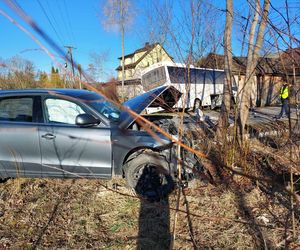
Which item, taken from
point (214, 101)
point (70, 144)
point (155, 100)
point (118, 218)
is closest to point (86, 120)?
point (70, 144)

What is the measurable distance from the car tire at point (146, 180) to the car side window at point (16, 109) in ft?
5.44

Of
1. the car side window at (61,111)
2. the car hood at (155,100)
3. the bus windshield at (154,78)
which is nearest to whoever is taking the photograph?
the car hood at (155,100)

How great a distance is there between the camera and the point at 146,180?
12.5 feet

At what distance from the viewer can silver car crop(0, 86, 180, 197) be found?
12.2 ft

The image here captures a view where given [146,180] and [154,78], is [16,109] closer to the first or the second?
[146,180]

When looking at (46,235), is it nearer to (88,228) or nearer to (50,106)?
(88,228)

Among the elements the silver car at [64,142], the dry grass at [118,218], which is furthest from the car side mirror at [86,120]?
the dry grass at [118,218]

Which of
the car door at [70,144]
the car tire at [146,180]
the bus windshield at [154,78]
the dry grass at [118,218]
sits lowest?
the dry grass at [118,218]

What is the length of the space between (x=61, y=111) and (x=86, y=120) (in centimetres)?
52

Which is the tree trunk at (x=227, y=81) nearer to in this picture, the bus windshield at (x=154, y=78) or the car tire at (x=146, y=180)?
the car tire at (x=146, y=180)

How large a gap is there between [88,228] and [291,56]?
2771 millimetres

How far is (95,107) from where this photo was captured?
12.6 ft

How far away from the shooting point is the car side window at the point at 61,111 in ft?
12.6

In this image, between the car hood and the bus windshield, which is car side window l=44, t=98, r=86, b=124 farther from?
the bus windshield
